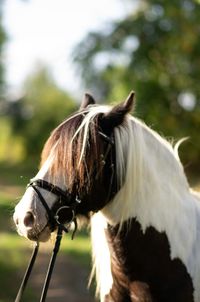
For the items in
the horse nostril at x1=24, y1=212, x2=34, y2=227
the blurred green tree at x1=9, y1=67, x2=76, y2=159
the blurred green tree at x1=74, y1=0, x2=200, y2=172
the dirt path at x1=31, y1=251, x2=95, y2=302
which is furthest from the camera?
the blurred green tree at x1=9, y1=67, x2=76, y2=159

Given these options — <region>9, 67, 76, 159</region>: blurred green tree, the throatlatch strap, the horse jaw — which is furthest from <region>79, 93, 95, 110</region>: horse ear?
<region>9, 67, 76, 159</region>: blurred green tree

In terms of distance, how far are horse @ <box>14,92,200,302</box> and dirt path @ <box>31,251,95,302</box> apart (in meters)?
3.99

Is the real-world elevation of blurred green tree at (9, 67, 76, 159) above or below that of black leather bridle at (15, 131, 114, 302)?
above

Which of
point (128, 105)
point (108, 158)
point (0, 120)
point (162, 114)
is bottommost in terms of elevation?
point (108, 158)

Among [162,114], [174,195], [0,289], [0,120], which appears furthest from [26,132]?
[174,195]

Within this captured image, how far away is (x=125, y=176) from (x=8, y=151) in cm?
3128

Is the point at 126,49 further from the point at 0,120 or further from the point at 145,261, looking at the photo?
the point at 0,120

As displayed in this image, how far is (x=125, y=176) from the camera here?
2.85m

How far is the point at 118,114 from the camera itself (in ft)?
9.15

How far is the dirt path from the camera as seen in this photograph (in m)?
7.04

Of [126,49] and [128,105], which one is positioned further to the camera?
[126,49]

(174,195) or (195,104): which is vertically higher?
(195,104)

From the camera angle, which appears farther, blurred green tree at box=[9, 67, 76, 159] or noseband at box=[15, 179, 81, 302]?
blurred green tree at box=[9, 67, 76, 159]

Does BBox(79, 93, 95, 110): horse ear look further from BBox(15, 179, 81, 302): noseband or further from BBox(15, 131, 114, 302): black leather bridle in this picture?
BBox(15, 179, 81, 302): noseband
